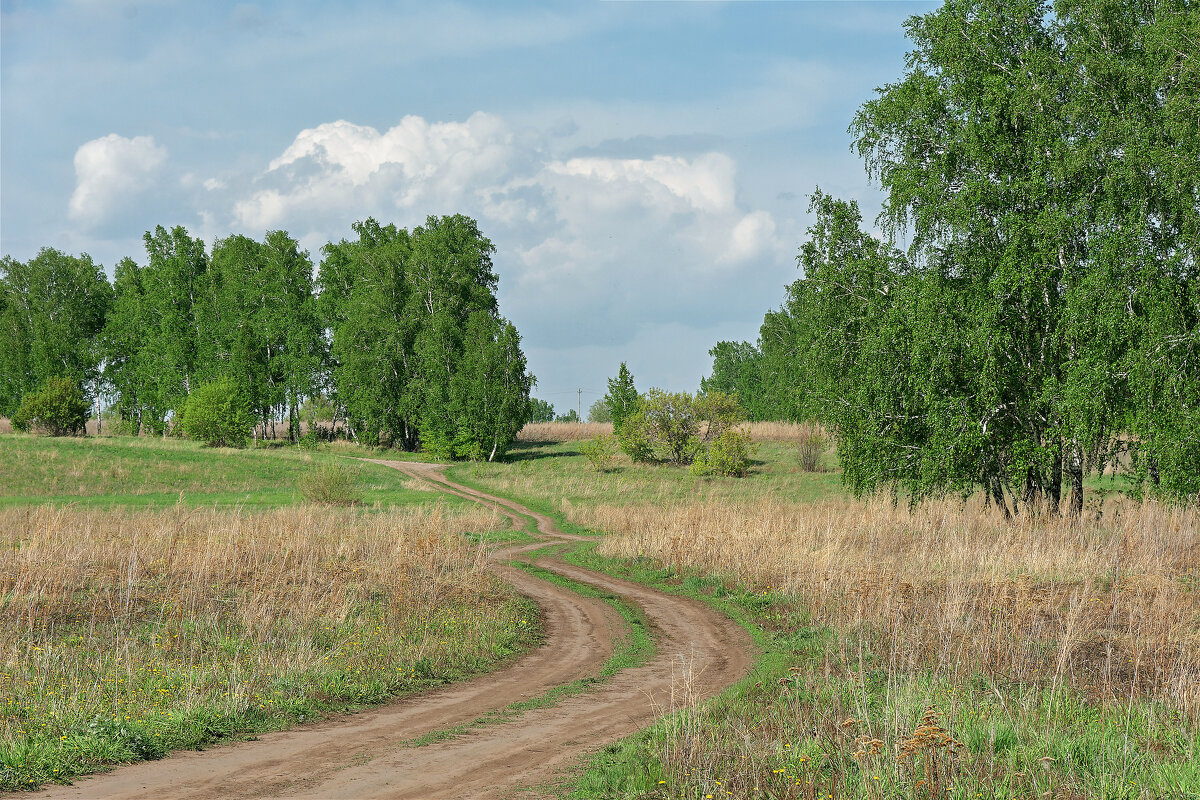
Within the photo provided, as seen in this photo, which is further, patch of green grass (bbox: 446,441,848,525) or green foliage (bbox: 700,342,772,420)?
green foliage (bbox: 700,342,772,420)

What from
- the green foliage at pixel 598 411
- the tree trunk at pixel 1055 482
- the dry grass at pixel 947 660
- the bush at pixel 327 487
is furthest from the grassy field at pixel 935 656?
the green foliage at pixel 598 411

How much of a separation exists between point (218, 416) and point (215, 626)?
49.3 metres

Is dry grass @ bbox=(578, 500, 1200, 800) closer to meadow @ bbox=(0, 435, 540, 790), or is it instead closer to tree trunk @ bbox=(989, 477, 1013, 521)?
tree trunk @ bbox=(989, 477, 1013, 521)

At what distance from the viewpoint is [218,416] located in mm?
57875

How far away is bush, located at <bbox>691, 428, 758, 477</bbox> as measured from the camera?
46625 millimetres

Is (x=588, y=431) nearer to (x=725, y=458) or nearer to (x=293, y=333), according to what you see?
(x=293, y=333)

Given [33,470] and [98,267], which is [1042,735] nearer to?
[33,470]

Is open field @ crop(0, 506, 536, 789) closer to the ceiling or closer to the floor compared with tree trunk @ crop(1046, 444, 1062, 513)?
closer to the floor

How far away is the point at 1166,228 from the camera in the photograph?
62.8ft

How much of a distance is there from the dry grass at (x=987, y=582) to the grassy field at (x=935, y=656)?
0.05m

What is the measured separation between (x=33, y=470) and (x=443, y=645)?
41.7 metres

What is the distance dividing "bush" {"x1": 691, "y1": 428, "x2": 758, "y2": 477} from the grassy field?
20.7 m

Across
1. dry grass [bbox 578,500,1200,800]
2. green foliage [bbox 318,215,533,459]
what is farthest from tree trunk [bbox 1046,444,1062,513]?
green foliage [bbox 318,215,533,459]

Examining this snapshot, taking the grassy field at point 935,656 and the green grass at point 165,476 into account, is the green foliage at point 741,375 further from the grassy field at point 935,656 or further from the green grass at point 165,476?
the grassy field at point 935,656
